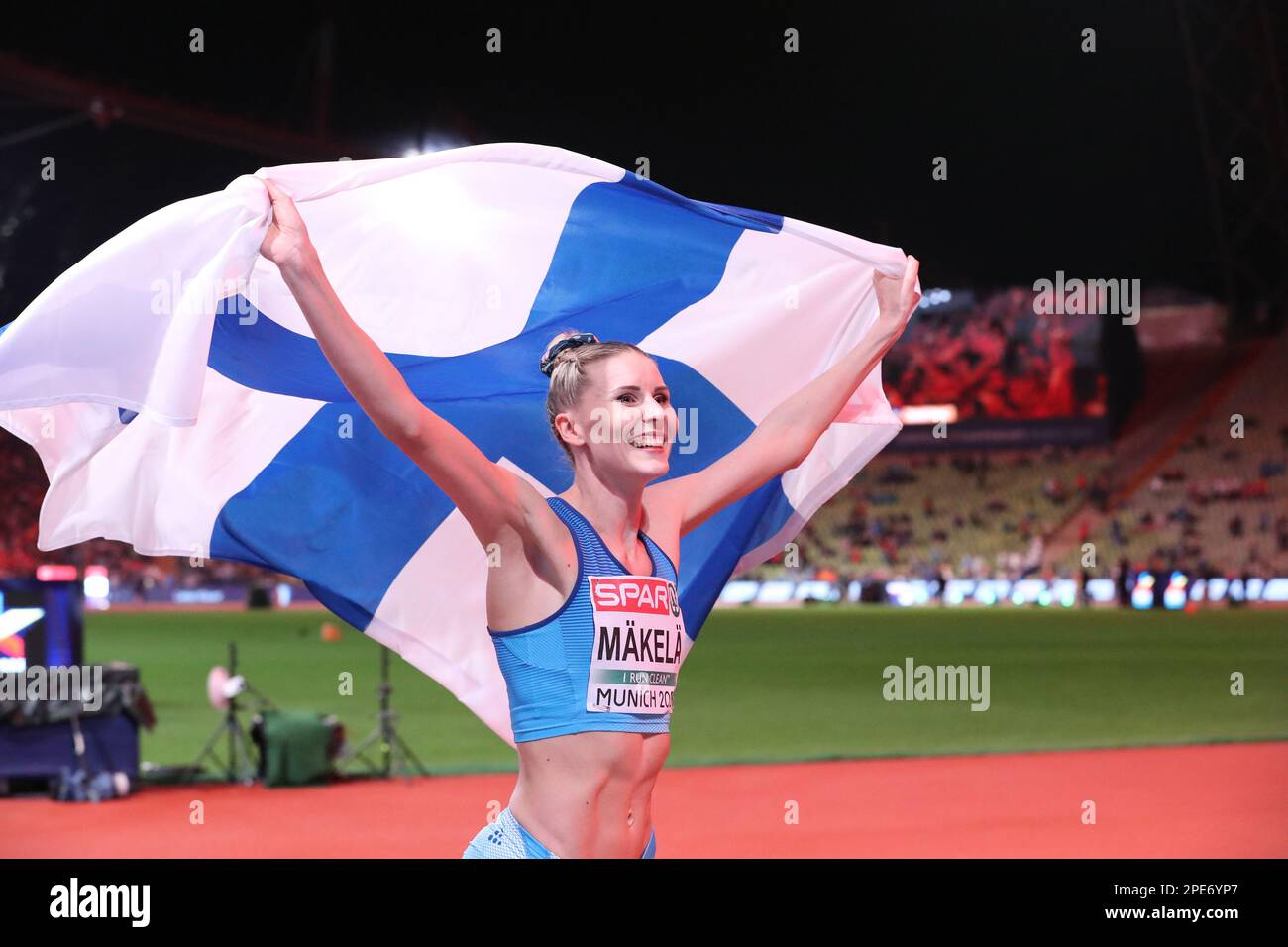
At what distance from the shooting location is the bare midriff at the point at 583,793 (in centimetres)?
321

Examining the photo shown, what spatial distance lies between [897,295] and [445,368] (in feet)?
4.72

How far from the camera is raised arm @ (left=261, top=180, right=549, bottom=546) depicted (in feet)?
10.1

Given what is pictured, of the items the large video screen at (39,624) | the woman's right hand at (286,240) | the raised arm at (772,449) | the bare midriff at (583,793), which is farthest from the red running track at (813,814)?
the woman's right hand at (286,240)

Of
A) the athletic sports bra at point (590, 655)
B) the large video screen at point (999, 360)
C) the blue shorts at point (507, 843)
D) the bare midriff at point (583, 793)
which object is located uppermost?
the large video screen at point (999, 360)

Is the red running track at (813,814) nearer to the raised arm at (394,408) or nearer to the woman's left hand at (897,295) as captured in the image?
the woman's left hand at (897,295)

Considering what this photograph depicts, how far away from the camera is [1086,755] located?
13383mm

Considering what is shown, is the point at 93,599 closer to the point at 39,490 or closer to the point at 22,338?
the point at 39,490

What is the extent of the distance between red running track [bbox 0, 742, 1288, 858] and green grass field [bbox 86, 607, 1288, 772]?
118 centimetres

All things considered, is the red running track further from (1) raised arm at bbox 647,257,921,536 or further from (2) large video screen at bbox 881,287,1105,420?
(2) large video screen at bbox 881,287,1105,420

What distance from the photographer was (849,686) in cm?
1994

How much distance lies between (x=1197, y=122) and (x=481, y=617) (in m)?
54.9

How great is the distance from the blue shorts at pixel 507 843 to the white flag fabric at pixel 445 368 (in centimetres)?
89

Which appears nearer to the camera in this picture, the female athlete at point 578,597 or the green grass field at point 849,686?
the female athlete at point 578,597
